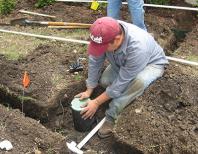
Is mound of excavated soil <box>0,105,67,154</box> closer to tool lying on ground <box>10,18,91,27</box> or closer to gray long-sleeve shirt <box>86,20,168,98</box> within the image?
gray long-sleeve shirt <box>86,20,168,98</box>

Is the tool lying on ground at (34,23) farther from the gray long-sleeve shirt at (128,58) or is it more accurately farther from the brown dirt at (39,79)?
the gray long-sleeve shirt at (128,58)

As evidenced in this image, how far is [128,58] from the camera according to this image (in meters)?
3.99

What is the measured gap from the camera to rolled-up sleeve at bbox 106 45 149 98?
3992 mm

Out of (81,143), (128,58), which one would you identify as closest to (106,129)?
(81,143)

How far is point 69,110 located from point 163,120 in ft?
3.89

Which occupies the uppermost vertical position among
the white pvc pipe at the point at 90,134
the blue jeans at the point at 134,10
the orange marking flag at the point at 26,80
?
the blue jeans at the point at 134,10

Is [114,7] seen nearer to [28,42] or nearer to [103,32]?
[28,42]

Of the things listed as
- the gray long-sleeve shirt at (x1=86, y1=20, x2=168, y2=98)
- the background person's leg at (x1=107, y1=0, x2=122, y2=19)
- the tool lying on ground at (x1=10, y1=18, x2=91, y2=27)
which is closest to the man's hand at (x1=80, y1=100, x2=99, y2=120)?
the gray long-sleeve shirt at (x1=86, y1=20, x2=168, y2=98)

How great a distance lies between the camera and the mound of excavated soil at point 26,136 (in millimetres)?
3857

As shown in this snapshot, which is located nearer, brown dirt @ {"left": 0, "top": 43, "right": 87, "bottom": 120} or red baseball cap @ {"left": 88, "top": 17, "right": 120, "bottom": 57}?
red baseball cap @ {"left": 88, "top": 17, "right": 120, "bottom": 57}

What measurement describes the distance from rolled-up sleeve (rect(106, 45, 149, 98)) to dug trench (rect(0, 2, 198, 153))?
0.96ft

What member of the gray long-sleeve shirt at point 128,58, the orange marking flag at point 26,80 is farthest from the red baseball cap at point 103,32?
the orange marking flag at point 26,80

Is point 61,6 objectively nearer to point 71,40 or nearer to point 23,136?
point 71,40

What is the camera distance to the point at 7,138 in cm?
390
